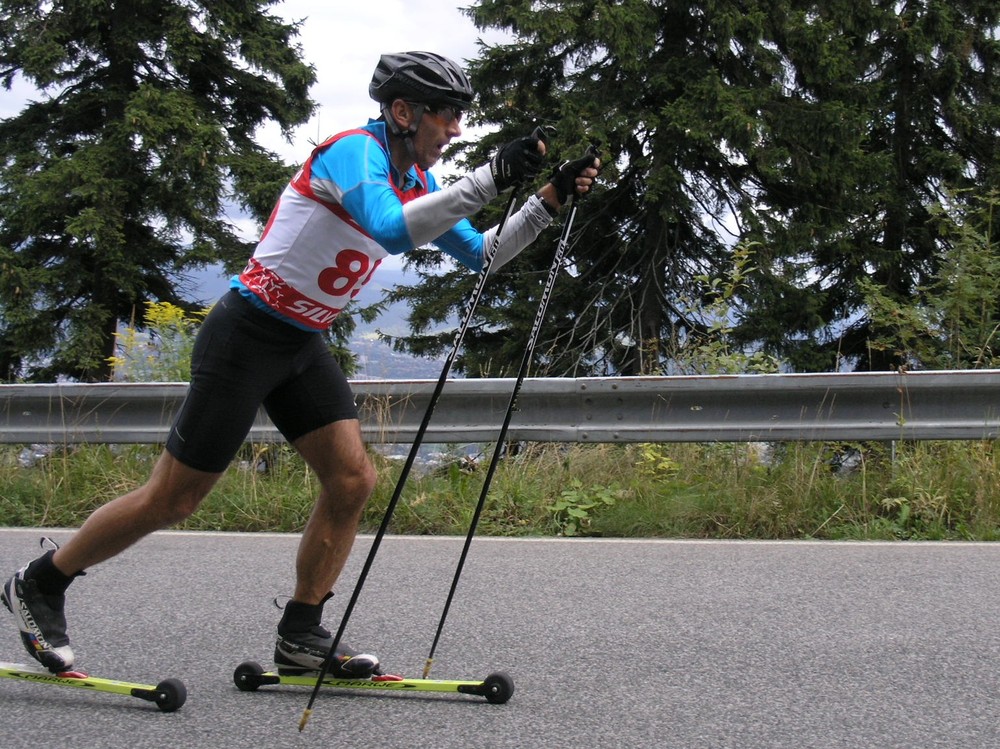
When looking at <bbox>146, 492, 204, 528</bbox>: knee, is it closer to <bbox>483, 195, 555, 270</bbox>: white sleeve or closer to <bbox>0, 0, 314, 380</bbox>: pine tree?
<bbox>483, 195, 555, 270</bbox>: white sleeve

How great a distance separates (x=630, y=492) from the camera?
22.0ft

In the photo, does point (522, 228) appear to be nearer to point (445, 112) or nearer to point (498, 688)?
point (445, 112)

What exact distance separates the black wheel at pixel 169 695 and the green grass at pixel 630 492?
3.10m

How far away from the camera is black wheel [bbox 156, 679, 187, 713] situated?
337 cm

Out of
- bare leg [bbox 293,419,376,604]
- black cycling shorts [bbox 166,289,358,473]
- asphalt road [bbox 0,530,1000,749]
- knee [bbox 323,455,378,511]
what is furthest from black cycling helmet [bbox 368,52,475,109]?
asphalt road [bbox 0,530,1000,749]

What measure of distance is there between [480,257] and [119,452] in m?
4.65

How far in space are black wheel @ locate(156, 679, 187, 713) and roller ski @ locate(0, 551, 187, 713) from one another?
0.02m

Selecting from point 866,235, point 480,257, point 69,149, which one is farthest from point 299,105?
point 480,257

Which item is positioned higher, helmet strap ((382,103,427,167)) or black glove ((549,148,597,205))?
helmet strap ((382,103,427,167))

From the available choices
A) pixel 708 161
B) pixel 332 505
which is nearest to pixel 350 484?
pixel 332 505

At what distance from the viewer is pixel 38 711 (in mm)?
3428

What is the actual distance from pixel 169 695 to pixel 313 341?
1.23 m

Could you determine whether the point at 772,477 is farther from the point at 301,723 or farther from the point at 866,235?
the point at 866,235

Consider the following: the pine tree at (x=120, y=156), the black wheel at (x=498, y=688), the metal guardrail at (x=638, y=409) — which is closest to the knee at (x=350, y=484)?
the black wheel at (x=498, y=688)
